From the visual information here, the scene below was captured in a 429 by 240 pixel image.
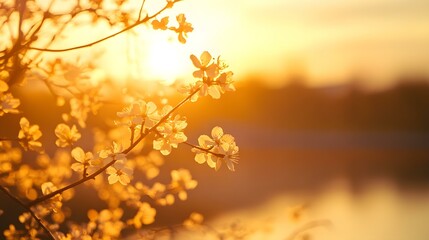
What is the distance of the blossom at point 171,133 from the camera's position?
2.59 meters

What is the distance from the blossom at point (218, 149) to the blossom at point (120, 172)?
0.25 metres

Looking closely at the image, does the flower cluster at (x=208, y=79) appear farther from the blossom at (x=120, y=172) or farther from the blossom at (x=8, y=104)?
the blossom at (x=8, y=104)

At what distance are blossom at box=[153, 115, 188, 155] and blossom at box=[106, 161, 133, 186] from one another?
14 cm

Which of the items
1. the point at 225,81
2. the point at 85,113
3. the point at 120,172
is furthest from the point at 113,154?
the point at 85,113

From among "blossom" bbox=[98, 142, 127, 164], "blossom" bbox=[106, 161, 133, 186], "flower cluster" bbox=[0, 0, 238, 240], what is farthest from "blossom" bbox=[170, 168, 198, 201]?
"blossom" bbox=[98, 142, 127, 164]

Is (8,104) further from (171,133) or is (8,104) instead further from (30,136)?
(171,133)

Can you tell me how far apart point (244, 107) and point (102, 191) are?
37.8 meters

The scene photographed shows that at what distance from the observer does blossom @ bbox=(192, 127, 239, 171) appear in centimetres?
261

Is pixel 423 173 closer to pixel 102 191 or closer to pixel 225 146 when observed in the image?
pixel 102 191

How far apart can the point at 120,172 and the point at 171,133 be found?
0.81ft

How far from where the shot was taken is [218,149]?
2615 millimetres

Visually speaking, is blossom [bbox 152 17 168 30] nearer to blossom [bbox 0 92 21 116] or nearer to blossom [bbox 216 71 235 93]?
blossom [bbox 216 71 235 93]

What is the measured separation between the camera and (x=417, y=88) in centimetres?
4738

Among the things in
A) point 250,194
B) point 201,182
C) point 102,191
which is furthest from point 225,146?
point 201,182
